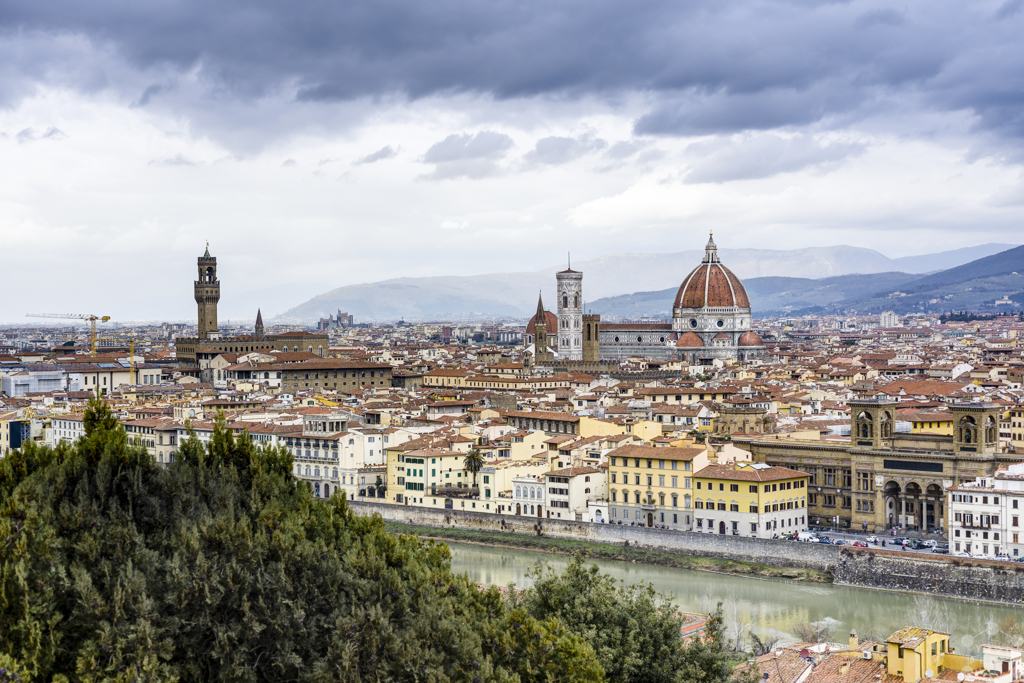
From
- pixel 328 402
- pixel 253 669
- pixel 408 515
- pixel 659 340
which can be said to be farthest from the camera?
pixel 659 340

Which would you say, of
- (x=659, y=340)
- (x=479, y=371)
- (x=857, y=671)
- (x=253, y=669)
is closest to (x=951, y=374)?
(x=479, y=371)

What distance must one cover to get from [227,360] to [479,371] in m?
18.2

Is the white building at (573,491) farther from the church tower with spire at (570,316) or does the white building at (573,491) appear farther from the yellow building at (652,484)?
the church tower with spire at (570,316)

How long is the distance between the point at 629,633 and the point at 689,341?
297 feet

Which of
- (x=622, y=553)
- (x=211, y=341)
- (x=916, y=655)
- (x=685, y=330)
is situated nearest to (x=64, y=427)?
(x=622, y=553)

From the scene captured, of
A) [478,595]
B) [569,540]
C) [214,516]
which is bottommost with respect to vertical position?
[569,540]

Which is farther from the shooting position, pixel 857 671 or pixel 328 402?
pixel 328 402

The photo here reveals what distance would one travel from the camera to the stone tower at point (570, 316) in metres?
104

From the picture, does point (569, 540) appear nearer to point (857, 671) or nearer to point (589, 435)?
point (589, 435)

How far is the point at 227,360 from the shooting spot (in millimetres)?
88688

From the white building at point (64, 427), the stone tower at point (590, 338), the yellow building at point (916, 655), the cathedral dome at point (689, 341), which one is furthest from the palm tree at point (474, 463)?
the cathedral dome at point (689, 341)

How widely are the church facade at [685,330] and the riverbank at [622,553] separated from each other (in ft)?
216

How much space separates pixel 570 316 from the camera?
103750 millimetres

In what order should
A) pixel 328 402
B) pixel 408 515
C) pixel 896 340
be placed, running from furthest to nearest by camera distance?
pixel 896 340
pixel 328 402
pixel 408 515
